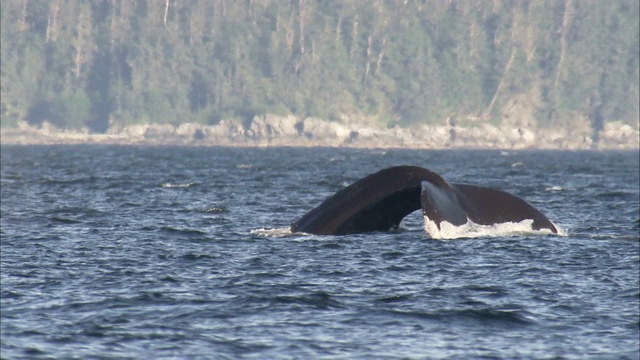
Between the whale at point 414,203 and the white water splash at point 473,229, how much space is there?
51 millimetres

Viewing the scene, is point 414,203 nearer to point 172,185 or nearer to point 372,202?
point 372,202

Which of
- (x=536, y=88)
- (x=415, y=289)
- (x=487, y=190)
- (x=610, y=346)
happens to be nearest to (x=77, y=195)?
(x=487, y=190)

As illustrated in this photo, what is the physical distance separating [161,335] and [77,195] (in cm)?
2636

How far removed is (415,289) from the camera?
1759 cm

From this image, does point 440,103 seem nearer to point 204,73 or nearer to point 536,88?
point 536,88

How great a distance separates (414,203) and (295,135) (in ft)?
541

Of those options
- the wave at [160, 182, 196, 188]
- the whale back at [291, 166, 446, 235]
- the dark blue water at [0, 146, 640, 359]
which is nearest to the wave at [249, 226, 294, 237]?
the dark blue water at [0, 146, 640, 359]

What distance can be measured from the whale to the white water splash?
5 cm

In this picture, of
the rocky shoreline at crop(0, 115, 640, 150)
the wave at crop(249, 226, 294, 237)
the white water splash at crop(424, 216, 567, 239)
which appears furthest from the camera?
the rocky shoreline at crop(0, 115, 640, 150)

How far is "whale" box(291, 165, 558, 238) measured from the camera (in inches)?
802

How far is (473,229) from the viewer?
851 inches

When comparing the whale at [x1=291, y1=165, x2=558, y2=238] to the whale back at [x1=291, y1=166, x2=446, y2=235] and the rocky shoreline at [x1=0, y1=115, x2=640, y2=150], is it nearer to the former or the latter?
the whale back at [x1=291, y1=166, x2=446, y2=235]

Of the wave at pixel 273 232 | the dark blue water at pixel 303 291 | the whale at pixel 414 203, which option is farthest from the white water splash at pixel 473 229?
the wave at pixel 273 232

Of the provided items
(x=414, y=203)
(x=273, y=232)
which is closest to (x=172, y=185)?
(x=273, y=232)
